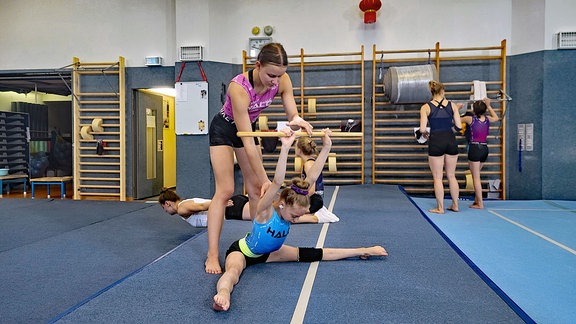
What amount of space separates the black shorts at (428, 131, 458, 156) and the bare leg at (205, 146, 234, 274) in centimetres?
312

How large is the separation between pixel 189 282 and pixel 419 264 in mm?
1389

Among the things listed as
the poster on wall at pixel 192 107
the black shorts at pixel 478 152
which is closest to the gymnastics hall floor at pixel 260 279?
the black shorts at pixel 478 152

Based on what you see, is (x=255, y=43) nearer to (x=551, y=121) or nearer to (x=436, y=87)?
(x=436, y=87)

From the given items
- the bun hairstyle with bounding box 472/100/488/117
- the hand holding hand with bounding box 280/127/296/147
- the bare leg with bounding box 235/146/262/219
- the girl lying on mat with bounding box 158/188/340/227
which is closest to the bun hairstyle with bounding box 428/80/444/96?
the bun hairstyle with bounding box 472/100/488/117

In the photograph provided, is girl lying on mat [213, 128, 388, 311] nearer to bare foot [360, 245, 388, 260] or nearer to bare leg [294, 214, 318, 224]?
bare foot [360, 245, 388, 260]

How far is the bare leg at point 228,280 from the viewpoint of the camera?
1839mm

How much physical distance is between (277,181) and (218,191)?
0.62m

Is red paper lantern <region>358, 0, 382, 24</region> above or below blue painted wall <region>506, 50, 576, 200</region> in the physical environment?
above

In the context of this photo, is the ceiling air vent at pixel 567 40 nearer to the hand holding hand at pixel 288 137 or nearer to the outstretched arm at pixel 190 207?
the outstretched arm at pixel 190 207

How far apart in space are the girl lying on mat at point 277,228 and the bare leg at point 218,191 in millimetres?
126

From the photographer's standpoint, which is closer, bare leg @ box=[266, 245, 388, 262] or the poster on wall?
bare leg @ box=[266, 245, 388, 262]

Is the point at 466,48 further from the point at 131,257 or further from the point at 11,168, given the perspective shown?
the point at 11,168

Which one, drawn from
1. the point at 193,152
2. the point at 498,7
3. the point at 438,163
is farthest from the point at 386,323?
the point at 498,7

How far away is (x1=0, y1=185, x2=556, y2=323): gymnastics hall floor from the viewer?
Answer: 1.86 metres
